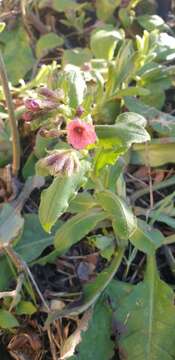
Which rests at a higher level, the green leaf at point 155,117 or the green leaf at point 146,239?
the green leaf at point 155,117

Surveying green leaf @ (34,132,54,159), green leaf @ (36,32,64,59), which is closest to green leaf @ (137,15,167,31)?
green leaf @ (36,32,64,59)

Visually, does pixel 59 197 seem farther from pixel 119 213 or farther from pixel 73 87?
pixel 73 87

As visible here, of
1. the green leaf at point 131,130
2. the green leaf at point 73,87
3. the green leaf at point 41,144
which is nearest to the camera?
the green leaf at point 131,130

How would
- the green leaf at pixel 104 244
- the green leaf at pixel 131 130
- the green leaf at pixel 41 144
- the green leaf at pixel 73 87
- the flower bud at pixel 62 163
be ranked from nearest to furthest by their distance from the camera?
the flower bud at pixel 62 163
the green leaf at pixel 131 130
the green leaf at pixel 73 87
the green leaf at pixel 104 244
the green leaf at pixel 41 144

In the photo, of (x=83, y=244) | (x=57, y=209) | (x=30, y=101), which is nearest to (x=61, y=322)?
(x=83, y=244)

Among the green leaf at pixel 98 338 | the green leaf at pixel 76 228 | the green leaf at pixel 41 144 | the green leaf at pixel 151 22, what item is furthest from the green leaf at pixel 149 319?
the green leaf at pixel 151 22

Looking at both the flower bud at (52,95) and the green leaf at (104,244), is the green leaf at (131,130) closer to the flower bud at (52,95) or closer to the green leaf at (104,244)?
the flower bud at (52,95)

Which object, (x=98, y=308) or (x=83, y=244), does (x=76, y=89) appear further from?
(x=98, y=308)

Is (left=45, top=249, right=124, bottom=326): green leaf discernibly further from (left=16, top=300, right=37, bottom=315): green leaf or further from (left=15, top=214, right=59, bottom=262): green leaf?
Answer: (left=15, top=214, right=59, bottom=262): green leaf
